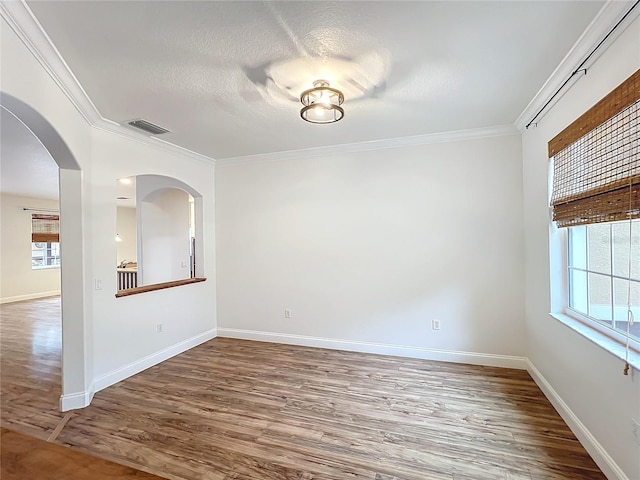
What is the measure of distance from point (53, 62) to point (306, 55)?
1.64 metres

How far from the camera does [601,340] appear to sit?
1.93 metres

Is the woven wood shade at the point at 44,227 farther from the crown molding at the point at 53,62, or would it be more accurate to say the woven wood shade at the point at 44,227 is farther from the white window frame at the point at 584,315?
the white window frame at the point at 584,315

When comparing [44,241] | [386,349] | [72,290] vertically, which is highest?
[44,241]

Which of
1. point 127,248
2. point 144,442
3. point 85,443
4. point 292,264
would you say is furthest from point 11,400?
point 127,248

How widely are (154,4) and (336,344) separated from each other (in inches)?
147

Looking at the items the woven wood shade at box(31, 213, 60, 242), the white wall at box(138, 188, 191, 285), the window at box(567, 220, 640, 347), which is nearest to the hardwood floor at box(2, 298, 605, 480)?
the window at box(567, 220, 640, 347)

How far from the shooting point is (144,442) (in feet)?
7.21

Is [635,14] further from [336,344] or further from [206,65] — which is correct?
[336,344]

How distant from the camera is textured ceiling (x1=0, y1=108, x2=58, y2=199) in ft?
10.7

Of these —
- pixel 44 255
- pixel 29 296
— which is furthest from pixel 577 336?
pixel 44 255

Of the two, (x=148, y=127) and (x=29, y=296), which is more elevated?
(x=148, y=127)

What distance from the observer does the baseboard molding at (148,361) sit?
304 centimetres

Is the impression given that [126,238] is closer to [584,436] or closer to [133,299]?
[133,299]

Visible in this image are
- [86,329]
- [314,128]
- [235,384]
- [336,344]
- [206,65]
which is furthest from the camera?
[336,344]
